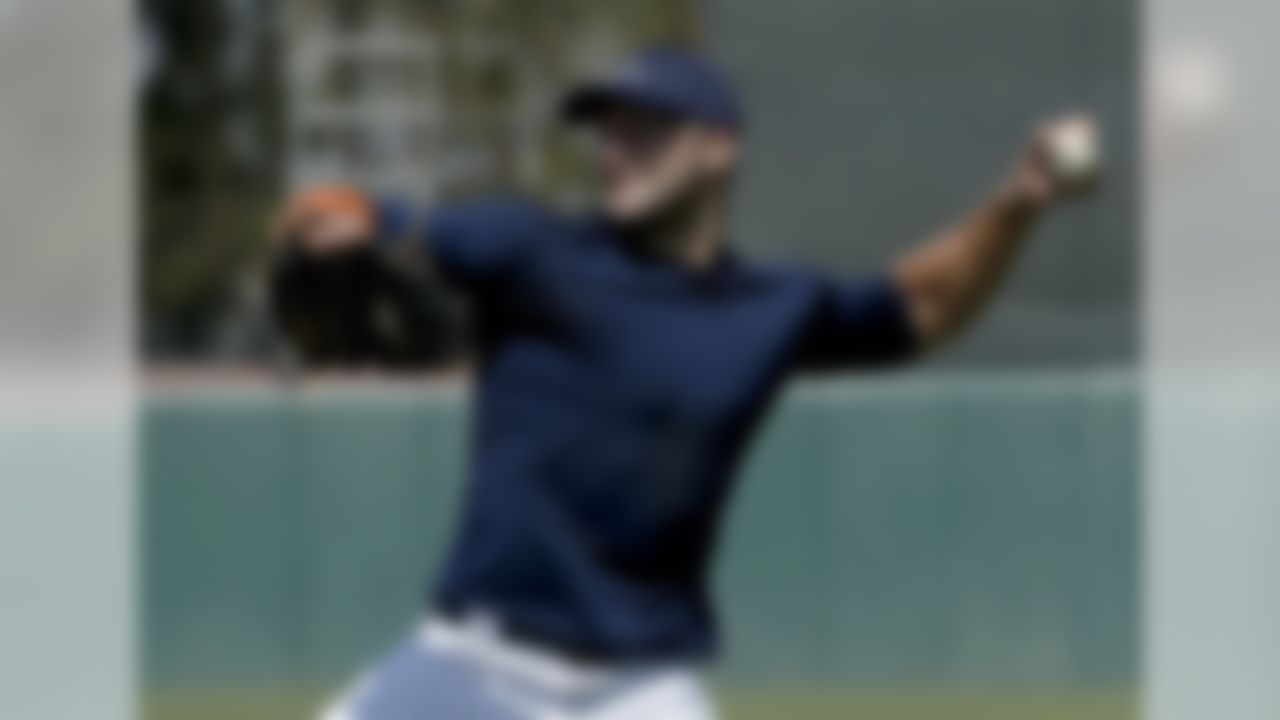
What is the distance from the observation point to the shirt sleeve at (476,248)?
618 centimetres

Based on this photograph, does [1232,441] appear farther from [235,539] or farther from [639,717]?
[235,539]

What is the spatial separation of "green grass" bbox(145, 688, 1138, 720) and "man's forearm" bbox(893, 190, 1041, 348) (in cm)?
83

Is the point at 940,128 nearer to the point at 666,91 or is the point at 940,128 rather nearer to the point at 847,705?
the point at 666,91

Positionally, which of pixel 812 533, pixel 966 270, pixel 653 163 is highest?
pixel 653 163

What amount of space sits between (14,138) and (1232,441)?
5.94 feet

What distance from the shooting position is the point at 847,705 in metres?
7.34

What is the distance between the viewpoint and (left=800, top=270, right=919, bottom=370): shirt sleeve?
Result: 20.7 feet

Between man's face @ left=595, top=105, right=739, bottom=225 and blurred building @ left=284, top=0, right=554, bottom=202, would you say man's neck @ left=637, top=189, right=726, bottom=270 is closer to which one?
man's face @ left=595, top=105, right=739, bottom=225

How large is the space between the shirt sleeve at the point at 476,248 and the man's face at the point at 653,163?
5.2 inches

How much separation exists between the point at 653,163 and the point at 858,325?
0.36 meters

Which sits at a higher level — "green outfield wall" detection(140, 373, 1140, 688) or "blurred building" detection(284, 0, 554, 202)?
"blurred building" detection(284, 0, 554, 202)

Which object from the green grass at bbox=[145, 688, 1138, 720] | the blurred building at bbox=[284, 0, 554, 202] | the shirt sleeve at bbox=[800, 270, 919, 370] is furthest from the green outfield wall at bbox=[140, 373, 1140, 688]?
the shirt sleeve at bbox=[800, 270, 919, 370]

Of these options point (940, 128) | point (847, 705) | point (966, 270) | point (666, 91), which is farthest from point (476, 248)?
point (847, 705)

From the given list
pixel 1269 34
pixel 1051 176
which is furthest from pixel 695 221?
pixel 1269 34
